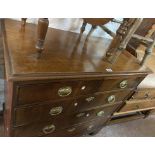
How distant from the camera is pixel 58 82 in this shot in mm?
838

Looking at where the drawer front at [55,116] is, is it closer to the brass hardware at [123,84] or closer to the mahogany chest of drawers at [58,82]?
the mahogany chest of drawers at [58,82]

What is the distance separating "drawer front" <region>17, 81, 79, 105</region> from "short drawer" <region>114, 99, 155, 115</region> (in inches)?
30.5

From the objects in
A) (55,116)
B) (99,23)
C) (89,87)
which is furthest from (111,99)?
(99,23)

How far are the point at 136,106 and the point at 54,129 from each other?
90 centimetres

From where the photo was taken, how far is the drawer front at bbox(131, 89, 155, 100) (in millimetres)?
1492

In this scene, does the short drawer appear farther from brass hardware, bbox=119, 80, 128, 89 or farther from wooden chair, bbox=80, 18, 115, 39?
wooden chair, bbox=80, 18, 115, 39

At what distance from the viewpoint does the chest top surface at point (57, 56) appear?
30.6 inches

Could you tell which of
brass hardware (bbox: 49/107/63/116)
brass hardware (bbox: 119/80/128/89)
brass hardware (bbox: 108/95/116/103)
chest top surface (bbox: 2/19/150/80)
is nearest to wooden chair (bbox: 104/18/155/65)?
Result: chest top surface (bbox: 2/19/150/80)

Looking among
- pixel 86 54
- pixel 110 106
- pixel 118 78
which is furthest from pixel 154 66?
pixel 86 54

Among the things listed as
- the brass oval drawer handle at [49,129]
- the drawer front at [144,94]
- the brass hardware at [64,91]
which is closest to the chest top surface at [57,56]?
the brass hardware at [64,91]

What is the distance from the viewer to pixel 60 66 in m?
0.85

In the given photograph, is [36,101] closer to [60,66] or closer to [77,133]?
[60,66]
